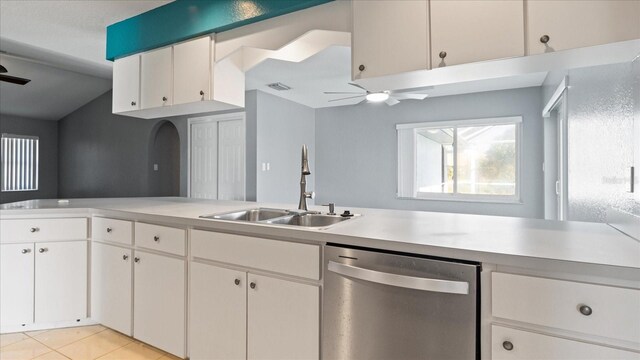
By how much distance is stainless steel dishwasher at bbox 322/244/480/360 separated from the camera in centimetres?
109

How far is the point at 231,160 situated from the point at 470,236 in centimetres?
482

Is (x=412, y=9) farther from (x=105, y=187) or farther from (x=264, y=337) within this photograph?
(x=105, y=187)

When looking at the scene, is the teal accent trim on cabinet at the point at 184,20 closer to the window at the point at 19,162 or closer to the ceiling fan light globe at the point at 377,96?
the ceiling fan light globe at the point at 377,96

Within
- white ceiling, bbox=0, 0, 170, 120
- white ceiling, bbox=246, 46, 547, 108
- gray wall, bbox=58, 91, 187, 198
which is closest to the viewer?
white ceiling, bbox=0, 0, 170, 120

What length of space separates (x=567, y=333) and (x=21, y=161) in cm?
996

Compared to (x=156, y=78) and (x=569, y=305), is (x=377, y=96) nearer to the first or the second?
(x=156, y=78)

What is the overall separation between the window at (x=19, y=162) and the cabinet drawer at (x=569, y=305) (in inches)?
378

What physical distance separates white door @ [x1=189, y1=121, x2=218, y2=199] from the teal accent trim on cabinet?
2.94 m

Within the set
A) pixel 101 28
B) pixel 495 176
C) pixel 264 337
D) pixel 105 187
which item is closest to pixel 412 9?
pixel 264 337

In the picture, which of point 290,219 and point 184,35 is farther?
point 184,35

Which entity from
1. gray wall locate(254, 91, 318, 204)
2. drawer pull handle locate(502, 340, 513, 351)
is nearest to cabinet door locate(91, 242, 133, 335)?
drawer pull handle locate(502, 340, 513, 351)

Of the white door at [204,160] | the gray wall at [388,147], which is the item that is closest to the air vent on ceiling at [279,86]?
the white door at [204,160]

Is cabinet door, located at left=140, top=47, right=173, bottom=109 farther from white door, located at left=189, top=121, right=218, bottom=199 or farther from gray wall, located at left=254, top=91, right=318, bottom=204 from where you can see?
white door, located at left=189, top=121, right=218, bottom=199

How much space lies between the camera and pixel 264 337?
1529 millimetres
